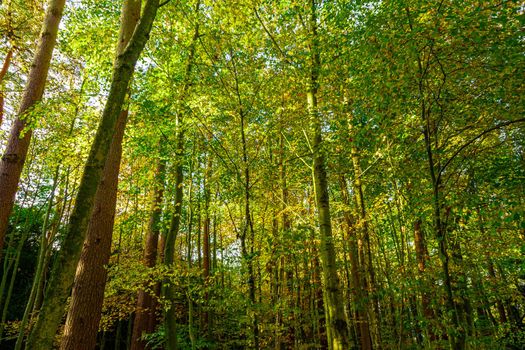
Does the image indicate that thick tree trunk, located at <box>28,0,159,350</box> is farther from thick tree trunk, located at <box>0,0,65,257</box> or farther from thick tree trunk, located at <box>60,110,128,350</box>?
thick tree trunk, located at <box>0,0,65,257</box>

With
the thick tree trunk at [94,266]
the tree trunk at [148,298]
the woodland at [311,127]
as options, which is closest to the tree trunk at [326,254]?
the woodland at [311,127]

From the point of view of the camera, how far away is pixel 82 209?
6.78 feet

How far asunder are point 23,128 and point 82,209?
4177 mm

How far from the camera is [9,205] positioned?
5.26 meters

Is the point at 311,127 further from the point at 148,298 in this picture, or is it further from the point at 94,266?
the point at 148,298

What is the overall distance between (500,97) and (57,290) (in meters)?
4.69

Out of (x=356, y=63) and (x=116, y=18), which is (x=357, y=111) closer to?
(x=356, y=63)

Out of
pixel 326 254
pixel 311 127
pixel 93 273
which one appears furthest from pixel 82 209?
pixel 326 254

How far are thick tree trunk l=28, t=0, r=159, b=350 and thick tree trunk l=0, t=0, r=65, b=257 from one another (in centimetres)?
355

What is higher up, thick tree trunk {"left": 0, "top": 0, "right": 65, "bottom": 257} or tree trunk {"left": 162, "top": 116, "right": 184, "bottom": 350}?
thick tree trunk {"left": 0, "top": 0, "right": 65, "bottom": 257}

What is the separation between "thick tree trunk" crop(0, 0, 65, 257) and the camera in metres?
5.20

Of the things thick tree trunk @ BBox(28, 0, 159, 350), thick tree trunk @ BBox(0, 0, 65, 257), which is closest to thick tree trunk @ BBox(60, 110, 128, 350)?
thick tree trunk @ BBox(0, 0, 65, 257)

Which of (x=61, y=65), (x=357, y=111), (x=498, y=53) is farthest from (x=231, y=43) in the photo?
(x=61, y=65)

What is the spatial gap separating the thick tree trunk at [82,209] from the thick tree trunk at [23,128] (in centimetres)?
355
